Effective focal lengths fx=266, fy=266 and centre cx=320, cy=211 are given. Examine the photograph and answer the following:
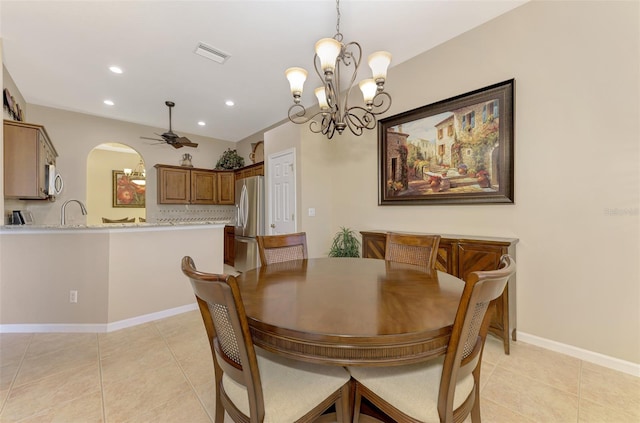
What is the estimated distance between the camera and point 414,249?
2.12m

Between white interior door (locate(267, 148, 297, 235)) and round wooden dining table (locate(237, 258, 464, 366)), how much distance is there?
8.18 ft

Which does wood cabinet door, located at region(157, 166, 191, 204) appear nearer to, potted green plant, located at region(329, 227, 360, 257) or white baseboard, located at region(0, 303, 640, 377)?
white baseboard, located at region(0, 303, 640, 377)

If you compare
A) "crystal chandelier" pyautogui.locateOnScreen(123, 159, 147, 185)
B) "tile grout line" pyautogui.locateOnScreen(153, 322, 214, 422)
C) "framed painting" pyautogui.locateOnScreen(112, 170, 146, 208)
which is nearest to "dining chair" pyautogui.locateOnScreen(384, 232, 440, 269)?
"tile grout line" pyautogui.locateOnScreen(153, 322, 214, 422)

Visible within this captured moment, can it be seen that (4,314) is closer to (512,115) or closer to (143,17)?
(143,17)

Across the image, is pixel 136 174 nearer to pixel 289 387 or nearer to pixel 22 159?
pixel 22 159

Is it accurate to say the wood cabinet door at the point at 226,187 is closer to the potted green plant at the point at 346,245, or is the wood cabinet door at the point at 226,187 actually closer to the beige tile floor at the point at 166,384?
the potted green plant at the point at 346,245

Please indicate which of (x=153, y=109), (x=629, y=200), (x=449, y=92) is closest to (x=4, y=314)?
(x=153, y=109)

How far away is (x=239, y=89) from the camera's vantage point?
3.86 m

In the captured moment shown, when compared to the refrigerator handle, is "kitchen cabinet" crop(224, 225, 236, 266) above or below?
below

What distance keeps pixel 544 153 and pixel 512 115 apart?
1.38 ft

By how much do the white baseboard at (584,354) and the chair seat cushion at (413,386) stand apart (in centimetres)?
170

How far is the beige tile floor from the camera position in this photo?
151cm

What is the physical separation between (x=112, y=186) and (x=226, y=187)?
11.7 ft

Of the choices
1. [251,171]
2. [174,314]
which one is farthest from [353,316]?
[251,171]
